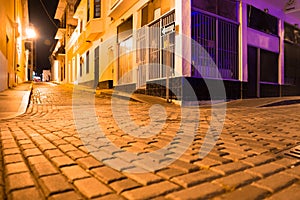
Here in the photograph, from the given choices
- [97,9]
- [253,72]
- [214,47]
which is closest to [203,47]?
[214,47]

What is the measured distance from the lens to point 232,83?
11.4 m

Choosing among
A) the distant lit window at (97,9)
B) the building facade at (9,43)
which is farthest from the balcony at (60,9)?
the distant lit window at (97,9)

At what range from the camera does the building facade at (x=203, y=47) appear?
10016 mm

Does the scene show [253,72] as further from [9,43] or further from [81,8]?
[81,8]

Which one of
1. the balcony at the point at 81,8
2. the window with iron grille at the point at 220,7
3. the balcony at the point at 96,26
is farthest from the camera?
the balcony at the point at 81,8

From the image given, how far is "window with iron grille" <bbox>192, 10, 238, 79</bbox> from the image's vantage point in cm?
1013

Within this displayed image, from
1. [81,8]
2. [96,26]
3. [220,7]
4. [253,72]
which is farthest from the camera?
[81,8]

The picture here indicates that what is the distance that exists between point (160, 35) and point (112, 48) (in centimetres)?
657

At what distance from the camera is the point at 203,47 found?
1028 centimetres

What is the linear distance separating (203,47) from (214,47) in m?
0.65

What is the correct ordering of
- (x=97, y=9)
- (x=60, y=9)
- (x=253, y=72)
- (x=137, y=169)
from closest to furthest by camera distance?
(x=137, y=169) → (x=253, y=72) → (x=97, y=9) → (x=60, y=9)

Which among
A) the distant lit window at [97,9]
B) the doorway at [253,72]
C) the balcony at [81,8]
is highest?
the balcony at [81,8]

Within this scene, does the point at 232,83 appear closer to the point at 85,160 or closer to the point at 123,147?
the point at 123,147

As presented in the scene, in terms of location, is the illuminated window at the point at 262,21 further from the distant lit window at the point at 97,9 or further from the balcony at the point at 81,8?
the balcony at the point at 81,8
